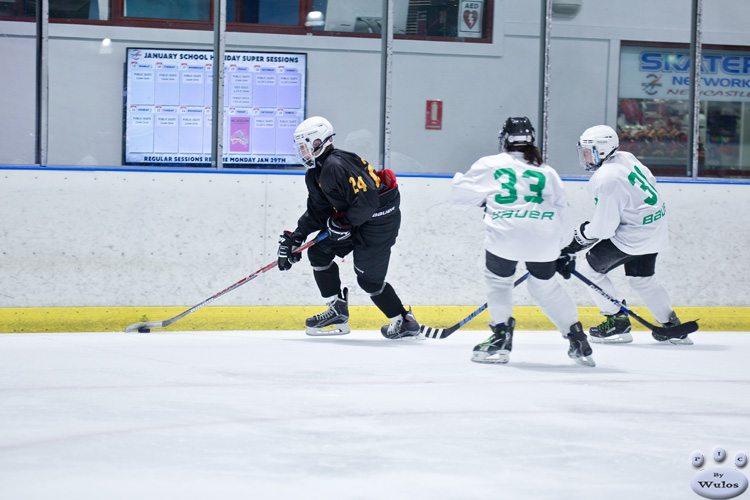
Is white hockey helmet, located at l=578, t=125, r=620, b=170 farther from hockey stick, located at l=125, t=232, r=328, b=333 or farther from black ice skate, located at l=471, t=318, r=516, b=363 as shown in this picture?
hockey stick, located at l=125, t=232, r=328, b=333

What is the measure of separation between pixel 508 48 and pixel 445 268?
1.56 metres

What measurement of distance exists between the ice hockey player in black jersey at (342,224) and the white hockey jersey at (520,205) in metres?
0.83

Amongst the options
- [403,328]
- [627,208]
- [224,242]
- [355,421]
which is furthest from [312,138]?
[355,421]

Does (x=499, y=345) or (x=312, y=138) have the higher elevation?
(x=312, y=138)

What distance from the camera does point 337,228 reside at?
4.69 meters

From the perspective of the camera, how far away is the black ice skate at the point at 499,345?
3.97 m

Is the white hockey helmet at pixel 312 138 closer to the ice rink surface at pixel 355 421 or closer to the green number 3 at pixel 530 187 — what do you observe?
the ice rink surface at pixel 355 421

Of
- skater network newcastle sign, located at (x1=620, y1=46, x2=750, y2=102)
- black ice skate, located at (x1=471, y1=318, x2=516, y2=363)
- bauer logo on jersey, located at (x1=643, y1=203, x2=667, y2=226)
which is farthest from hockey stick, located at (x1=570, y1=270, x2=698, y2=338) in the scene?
skater network newcastle sign, located at (x1=620, y1=46, x2=750, y2=102)

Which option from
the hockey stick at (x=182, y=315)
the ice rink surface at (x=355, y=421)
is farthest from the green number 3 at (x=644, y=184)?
the hockey stick at (x=182, y=315)

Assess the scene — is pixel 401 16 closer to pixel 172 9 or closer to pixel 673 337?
pixel 172 9

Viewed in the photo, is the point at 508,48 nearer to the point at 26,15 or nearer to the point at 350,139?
the point at 350,139

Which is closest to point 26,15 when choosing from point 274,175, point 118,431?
point 274,175

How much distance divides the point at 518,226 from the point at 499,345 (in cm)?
52

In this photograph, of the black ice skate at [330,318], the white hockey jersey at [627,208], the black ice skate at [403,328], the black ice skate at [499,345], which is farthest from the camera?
the black ice skate at [330,318]
